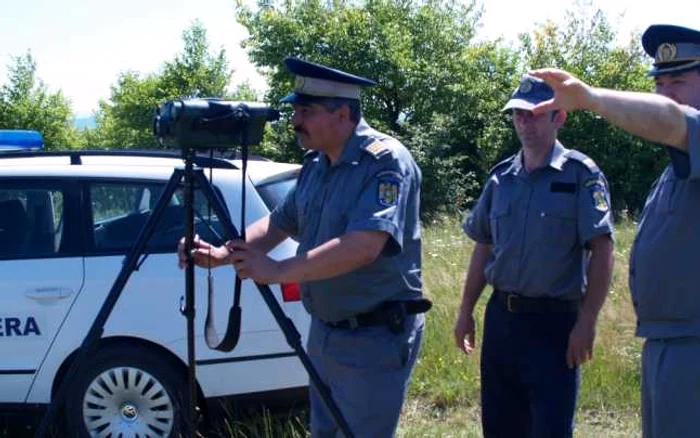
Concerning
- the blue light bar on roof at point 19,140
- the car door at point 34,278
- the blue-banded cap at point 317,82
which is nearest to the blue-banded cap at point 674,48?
the blue-banded cap at point 317,82

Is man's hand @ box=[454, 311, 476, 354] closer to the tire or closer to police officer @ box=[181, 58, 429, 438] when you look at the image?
police officer @ box=[181, 58, 429, 438]

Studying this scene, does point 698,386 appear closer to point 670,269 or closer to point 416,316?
point 670,269

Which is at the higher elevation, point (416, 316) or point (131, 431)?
point (416, 316)

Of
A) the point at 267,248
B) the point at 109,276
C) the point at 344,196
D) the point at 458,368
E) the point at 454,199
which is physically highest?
the point at 344,196

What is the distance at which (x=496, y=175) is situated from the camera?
4.05 m

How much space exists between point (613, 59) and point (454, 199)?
6.06 metres

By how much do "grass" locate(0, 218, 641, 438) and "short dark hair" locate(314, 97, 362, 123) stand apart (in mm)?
1986

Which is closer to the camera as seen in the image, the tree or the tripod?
the tripod

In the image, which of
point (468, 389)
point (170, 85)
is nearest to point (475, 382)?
point (468, 389)

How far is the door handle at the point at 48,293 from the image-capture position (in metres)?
4.66

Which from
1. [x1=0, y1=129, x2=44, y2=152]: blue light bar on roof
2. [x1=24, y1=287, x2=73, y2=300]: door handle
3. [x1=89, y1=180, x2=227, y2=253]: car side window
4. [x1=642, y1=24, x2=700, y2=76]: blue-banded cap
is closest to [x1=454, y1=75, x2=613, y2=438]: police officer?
[x1=642, y1=24, x2=700, y2=76]: blue-banded cap

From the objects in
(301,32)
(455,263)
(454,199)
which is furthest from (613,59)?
(455,263)

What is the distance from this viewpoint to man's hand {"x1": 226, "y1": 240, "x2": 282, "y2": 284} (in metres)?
2.86

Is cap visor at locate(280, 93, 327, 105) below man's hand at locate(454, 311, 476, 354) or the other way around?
the other way around
